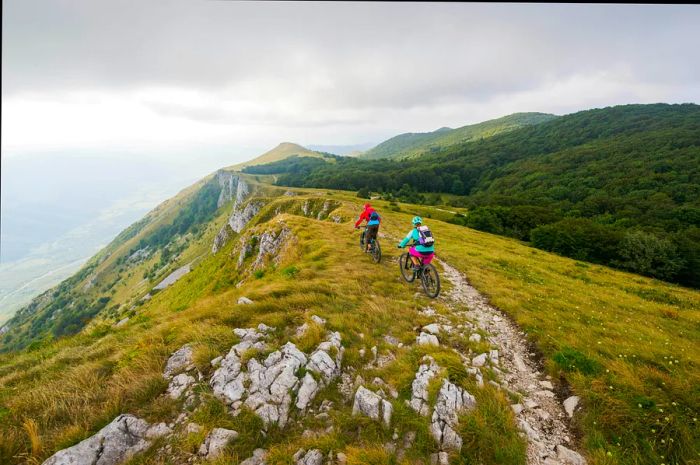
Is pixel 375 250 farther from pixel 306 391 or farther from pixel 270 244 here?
pixel 270 244

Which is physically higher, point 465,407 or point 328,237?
point 328,237

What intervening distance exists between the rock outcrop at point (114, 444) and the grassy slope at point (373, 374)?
318 mm

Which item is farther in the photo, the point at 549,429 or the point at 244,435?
the point at 549,429

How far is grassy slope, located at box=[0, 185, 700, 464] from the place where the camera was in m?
6.04

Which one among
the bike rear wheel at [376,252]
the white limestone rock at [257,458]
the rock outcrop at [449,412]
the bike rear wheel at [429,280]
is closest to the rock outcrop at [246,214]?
the bike rear wheel at [376,252]

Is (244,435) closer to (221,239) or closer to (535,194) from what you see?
(221,239)

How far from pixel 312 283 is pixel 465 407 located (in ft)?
25.2

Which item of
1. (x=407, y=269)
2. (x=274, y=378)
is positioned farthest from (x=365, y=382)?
(x=407, y=269)

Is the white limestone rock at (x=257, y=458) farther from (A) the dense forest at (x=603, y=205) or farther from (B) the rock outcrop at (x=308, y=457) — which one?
(A) the dense forest at (x=603, y=205)

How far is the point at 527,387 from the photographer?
27.2ft

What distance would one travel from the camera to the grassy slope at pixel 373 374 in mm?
6035

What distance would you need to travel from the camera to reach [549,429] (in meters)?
6.86

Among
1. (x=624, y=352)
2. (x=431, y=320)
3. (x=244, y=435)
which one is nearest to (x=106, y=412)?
(x=244, y=435)

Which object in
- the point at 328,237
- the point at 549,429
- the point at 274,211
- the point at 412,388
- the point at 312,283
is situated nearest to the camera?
the point at 549,429
